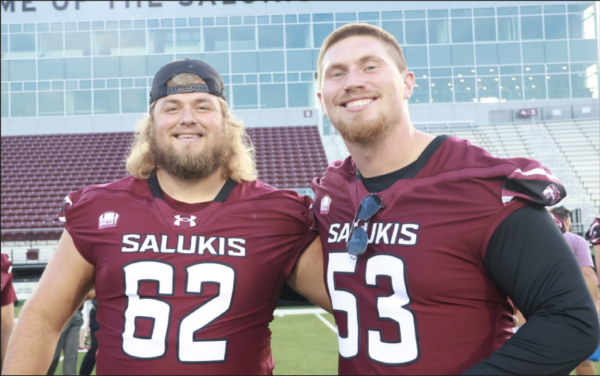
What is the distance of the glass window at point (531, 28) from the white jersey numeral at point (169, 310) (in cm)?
2455

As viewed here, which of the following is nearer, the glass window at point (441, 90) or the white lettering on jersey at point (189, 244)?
the white lettering on jersey at point (189, 244)

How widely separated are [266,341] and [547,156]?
1906 centimetres

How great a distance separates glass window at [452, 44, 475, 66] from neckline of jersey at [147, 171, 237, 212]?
22597 mm

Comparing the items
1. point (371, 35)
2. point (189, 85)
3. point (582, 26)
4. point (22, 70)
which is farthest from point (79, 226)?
point (582, 26)

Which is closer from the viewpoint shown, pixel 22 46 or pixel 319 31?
pixel 319 31

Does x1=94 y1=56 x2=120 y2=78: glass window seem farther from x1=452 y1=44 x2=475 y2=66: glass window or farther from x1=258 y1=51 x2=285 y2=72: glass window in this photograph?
x1=452 y1=44 x2=475 y2=66: glass window

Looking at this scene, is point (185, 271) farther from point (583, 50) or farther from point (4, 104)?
point (4, 104)

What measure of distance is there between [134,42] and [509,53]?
56.7 ft

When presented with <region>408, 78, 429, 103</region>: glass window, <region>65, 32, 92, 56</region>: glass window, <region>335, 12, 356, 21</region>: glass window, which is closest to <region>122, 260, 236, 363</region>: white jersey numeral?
<region>408, 78, 429, 103</region>: glass window

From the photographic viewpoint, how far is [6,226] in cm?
1666

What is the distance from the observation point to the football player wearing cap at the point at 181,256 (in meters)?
2.09

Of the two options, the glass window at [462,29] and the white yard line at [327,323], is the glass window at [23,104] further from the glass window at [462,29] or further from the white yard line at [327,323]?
the white yard line at [327,323]

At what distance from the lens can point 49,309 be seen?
2.19 m

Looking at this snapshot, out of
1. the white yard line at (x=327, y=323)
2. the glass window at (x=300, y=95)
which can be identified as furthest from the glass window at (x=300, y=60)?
the white yard line at (x=327, y=323)
